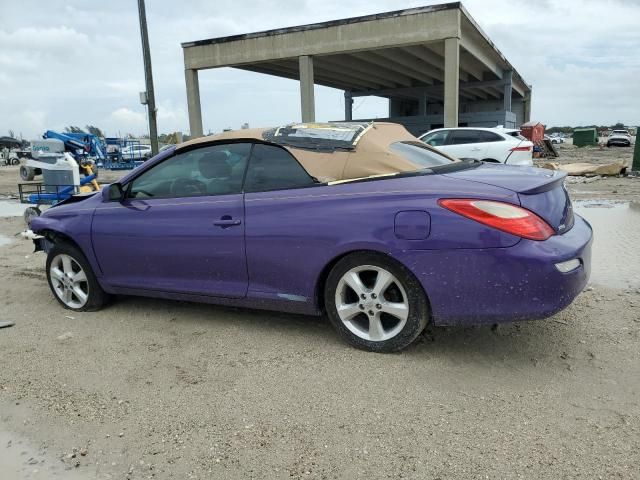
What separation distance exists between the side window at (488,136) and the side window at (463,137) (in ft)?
0.24

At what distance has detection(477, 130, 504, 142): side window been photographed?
45.8ft

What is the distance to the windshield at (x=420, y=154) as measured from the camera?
388 cm

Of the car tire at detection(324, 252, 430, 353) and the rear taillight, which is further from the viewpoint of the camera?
the car tire at detection(324, 252, 430, 353)

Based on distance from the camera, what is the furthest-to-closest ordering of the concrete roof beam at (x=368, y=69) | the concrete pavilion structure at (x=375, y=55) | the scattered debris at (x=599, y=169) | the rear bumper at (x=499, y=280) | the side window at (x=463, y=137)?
the concrete roof beam at (x=368, y=69), the concrete pavilion structure at (x=375, y=55), the scattered debris at (x=599, y=169), the side window at (x=463, y=137), the rear bumper at (x=499, y=280)

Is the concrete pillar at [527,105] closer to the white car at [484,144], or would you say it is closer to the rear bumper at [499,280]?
the white car at [484,144]

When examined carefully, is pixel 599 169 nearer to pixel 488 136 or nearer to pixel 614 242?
pixel 488 136

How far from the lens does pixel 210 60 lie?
83.6 feet

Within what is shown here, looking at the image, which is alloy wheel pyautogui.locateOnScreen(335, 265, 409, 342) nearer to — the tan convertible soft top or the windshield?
the tan convertible soft top

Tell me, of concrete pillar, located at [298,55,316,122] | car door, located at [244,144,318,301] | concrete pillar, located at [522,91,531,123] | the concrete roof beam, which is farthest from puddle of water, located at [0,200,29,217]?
concrete pillar, located at [522,91,531,123]

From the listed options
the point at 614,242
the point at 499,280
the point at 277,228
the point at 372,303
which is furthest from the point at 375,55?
the point at 499,280

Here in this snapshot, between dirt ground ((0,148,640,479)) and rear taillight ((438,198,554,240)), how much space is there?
85 centimetres

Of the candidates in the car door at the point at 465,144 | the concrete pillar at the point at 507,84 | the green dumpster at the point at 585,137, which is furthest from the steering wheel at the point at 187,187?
the green dumpster at the point at 585,137

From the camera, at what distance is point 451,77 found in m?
21.8

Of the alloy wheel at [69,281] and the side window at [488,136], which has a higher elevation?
the side window at [488,136]
